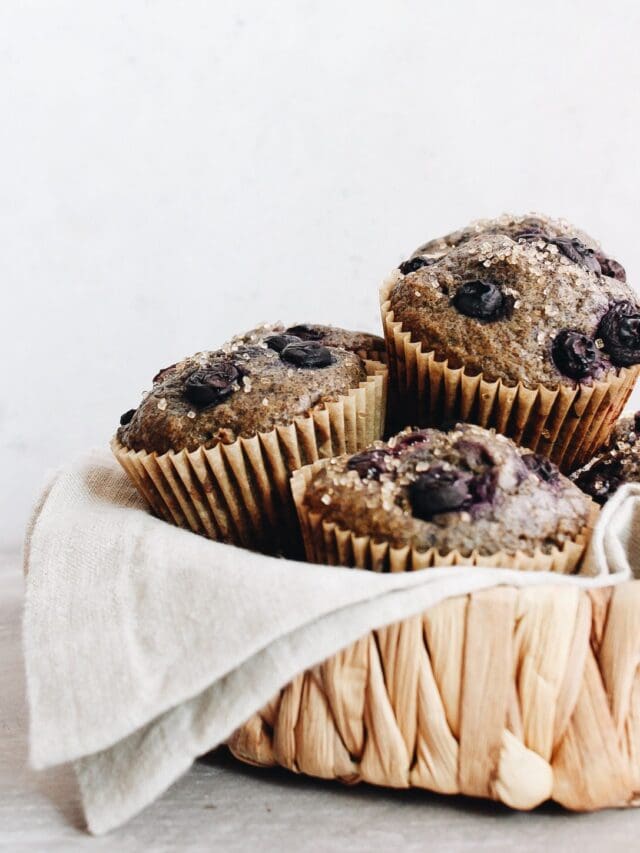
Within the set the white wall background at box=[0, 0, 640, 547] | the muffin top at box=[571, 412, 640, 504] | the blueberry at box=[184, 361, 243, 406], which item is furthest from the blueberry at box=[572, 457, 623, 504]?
the white wall background at box=[0, 0, 640, 547]

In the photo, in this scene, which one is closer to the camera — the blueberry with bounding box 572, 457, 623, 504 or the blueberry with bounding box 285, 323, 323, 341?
the blueberry with bounding box 572, 457, 623, 504

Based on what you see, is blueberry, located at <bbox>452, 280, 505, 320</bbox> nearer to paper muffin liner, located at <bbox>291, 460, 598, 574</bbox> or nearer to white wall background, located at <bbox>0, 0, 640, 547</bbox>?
paper muffin liner, located at <bbox>291, 460, 598, 574</bbox>

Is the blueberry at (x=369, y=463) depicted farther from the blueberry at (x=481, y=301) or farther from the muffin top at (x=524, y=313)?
the blueberry at (x=481, y=301)

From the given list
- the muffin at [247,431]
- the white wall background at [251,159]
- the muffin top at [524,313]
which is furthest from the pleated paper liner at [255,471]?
the white wall background at [251,159]

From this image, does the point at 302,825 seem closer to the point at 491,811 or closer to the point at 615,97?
the point at 491,811

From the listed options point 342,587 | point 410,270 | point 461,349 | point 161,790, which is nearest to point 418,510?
point 342,587
